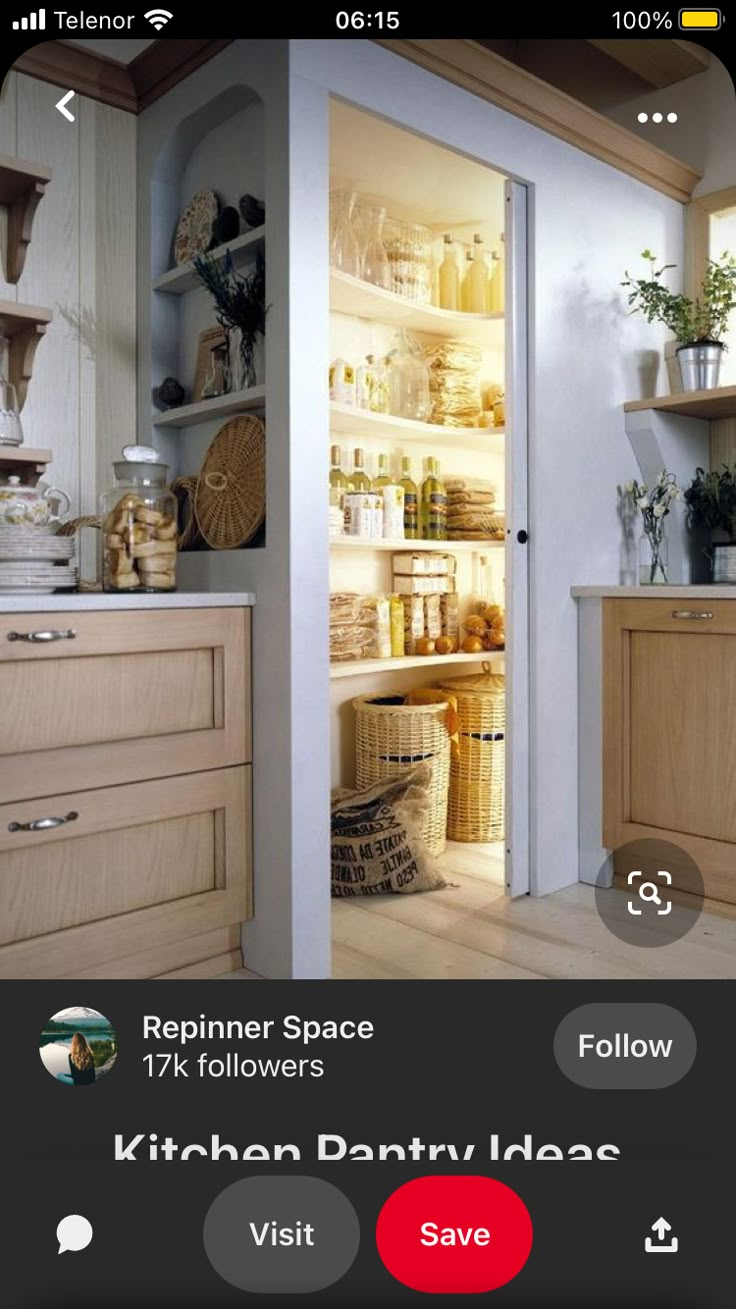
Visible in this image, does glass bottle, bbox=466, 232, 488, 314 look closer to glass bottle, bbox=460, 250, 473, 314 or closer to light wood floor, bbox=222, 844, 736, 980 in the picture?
glass bottle, bbox=460, 250, 473, 314

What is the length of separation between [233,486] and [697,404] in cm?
108

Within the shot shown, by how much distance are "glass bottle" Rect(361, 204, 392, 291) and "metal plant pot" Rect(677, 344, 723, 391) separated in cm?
68

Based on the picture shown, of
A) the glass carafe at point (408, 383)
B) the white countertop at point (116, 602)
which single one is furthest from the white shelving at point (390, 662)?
the glass carafe at point (408, 383)

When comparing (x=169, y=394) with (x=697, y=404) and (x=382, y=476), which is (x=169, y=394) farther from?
(x=697, y=404)

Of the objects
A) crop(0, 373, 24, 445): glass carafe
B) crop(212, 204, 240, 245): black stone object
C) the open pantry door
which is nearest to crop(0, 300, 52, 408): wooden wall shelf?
crop(0, 373, 24, 445): glass carafe

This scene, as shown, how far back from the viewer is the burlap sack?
1.97 m

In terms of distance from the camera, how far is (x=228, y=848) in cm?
147

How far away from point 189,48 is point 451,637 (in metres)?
1.38

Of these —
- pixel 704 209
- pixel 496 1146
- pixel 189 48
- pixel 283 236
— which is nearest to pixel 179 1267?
pixel 496 1146

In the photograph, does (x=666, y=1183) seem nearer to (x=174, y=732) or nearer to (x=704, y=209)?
(x=174, y=732)

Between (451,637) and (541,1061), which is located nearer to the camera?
(541,1061)

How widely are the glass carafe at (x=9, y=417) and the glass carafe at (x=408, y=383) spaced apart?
102 centimetres

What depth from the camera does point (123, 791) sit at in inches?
53.0

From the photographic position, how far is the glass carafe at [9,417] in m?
1.50
